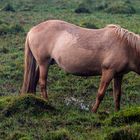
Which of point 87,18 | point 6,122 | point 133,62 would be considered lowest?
point 87,18

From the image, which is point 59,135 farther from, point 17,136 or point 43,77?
point 43,77

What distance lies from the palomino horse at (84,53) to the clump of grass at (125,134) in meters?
2.11

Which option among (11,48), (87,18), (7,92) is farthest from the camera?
(87,18)

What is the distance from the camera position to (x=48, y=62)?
387 inches

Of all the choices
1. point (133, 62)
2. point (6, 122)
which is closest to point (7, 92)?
point (6, 122)

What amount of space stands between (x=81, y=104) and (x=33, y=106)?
1350mm

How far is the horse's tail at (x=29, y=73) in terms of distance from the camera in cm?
990

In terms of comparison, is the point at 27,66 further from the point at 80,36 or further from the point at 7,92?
Result: the point at 80,36

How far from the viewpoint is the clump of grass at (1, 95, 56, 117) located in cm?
826

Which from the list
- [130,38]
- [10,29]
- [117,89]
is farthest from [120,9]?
[130,38]

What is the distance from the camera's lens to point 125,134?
21.9ft

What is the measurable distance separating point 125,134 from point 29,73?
3777 mm

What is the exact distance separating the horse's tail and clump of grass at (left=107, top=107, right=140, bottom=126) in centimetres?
270

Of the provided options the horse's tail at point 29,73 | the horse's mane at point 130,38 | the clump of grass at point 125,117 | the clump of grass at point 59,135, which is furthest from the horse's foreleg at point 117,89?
the clump of grass at point 59,135
